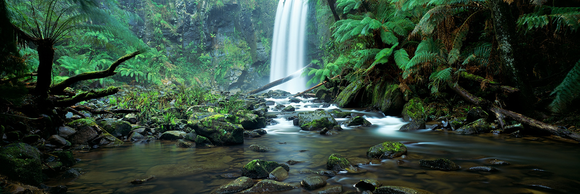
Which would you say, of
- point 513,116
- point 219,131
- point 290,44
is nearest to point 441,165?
point 513,116

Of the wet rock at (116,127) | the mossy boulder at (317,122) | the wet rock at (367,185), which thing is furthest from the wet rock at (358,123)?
the wet rock at (116,127)

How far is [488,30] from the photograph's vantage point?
17.9 feet

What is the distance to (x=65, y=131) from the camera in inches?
167

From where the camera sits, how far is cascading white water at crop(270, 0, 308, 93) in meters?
21.5

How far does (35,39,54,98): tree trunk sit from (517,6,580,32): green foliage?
21.2 ft

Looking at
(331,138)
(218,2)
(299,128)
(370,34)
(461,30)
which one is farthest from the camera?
(218,2)

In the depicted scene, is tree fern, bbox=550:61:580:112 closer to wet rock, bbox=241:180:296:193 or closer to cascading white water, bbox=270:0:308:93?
wet rock, bbox=241:180:296:193

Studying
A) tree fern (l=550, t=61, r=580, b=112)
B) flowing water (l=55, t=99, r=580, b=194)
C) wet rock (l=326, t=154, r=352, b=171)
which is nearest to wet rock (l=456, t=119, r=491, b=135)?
flowing water (l=55, t=99, r=580, b=194)

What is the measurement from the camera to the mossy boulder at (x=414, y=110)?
6552mm

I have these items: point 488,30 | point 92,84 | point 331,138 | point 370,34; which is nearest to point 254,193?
point 331,138

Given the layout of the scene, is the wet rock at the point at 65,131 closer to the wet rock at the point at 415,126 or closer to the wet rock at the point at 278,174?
the wet rock at the point at 278,174

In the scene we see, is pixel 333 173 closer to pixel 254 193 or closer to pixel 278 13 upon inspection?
pixel 254 193

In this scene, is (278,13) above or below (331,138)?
above

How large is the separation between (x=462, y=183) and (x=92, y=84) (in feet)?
48.7
